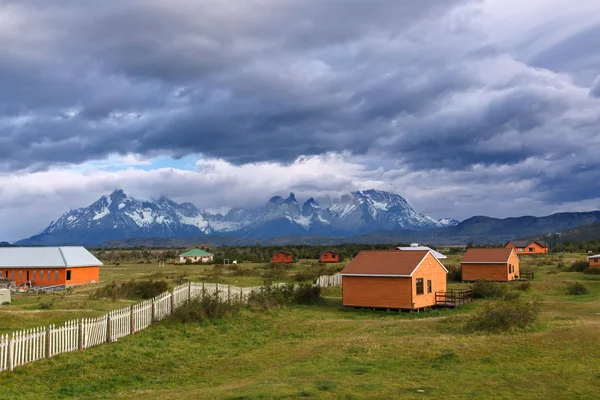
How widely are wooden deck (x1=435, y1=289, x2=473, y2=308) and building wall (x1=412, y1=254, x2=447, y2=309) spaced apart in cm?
51

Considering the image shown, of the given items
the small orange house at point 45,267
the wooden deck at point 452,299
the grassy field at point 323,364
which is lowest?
the wooden deck at point 452,299

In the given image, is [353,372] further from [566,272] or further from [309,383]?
[566,272]

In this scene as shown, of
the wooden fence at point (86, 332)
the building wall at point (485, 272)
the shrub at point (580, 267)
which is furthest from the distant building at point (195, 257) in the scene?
the wooden fence at point (86, 332)

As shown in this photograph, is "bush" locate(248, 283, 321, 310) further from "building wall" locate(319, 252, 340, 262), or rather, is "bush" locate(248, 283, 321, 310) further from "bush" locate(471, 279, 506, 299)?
"building wall" locate(319, 252, 340, 262)

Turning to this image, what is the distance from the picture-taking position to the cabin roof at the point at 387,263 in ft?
116

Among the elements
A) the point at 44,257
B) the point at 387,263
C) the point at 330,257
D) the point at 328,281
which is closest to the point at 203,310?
the point at 387,263

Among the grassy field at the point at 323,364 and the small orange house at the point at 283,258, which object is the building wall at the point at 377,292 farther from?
the small orange house at the point at 283,258

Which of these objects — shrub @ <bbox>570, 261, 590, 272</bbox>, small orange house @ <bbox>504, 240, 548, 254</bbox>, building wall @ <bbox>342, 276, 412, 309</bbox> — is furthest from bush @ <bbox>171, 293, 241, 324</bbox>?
small orange house @ <bbox>504, 240, 548, 254</bbox>

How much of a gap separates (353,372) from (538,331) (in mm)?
9873

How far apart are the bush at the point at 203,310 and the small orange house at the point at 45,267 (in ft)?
108

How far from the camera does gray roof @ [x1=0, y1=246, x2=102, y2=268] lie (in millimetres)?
54938

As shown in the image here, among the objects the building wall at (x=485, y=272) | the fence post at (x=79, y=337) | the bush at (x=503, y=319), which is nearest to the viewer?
the fence post at (x=79, y=337)

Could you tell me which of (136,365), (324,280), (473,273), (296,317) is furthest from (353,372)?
(473,273)

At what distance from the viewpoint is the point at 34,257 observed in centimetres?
5622
